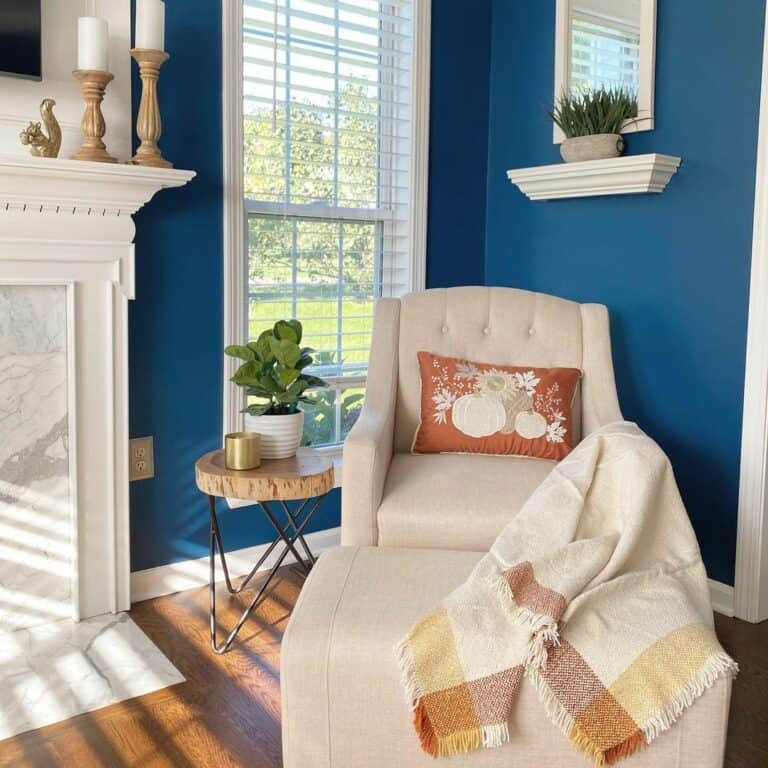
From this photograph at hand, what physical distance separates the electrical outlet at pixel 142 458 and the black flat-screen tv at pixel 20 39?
105cm

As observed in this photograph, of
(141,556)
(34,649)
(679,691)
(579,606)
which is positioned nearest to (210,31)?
(141,556)

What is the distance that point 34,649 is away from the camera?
2.43 m

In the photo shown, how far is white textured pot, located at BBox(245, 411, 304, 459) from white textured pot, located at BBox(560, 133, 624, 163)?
50.3 inches

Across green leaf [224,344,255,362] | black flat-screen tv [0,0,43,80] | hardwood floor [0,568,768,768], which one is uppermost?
black flat-screen tv [0,0,43,80]

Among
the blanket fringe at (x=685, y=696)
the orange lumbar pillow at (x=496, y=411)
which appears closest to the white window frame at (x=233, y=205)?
the orange lumbar pillow at (x=496, y=411)

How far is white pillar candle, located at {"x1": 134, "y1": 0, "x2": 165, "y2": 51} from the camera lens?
2.44 m

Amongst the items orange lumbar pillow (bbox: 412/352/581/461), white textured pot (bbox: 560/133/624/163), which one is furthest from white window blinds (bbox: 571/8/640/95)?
orange lumbar pillow (bbox: 412/352/581/461)

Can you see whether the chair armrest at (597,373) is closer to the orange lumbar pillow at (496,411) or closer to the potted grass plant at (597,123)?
the orange lumbar pillow at (496,411)

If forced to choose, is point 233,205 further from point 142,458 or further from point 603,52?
point 603,52

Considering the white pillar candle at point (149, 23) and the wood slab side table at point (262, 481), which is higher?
the white pillar candle at point (149, 23)

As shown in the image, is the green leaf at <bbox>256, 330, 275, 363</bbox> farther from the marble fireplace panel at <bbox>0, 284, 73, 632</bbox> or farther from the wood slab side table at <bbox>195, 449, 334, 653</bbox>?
the marble fireplace panel at <bbox>0, 284, 73, 632</bbox>

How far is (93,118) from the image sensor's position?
7.97 ft

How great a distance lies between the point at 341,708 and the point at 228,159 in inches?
70.9

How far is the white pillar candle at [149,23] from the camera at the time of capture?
2438 millimetres
